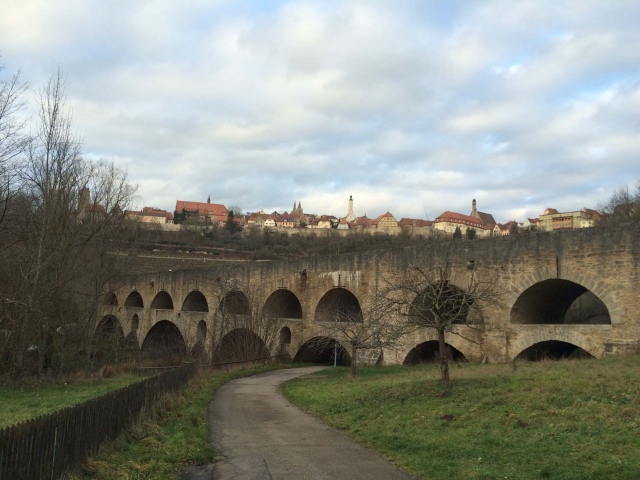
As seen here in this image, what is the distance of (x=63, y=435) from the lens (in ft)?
20.8

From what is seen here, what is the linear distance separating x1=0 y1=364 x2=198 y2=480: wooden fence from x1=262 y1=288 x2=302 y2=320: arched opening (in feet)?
67.8

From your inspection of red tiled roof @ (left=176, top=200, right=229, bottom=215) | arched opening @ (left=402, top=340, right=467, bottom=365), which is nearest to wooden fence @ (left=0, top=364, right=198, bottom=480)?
arched opening @ (left=402, top=340, right=467, bottom=365)

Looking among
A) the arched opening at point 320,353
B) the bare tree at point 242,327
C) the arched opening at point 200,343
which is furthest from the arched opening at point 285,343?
the arched opening at point 200,343

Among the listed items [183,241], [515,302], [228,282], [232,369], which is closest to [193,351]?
[228,282]

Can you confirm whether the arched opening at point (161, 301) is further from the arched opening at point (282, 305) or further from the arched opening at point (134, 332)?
the arched opening at point (282, 305)

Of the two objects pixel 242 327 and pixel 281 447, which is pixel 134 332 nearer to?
pixel 242 327

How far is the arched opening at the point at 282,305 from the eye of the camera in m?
30.8

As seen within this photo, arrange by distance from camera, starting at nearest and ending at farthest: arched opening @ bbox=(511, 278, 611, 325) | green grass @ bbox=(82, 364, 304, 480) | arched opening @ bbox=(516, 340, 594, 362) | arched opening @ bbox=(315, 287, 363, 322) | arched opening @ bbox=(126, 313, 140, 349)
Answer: green grass @ bbox=(82, 364, 304, 480)
arched opening @ bbox=(516, 340, 594, 362)
arched opening @ bbox=(511, 278, 611, 325)
arched opening @ bbox=(315, 287, 363, 322)
arched opening @ bbox=(126, 313, 140, 349)

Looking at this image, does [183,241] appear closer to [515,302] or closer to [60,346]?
[60,346]

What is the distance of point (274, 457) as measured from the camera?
8.58 m

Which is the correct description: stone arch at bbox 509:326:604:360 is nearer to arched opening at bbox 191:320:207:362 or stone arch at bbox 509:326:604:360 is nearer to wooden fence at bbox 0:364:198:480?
wooden fence at bbox 0:364:198:480

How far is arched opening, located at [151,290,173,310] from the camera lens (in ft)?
147

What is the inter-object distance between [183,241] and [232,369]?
68860mm

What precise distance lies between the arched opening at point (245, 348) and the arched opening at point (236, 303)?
2.26 metres
